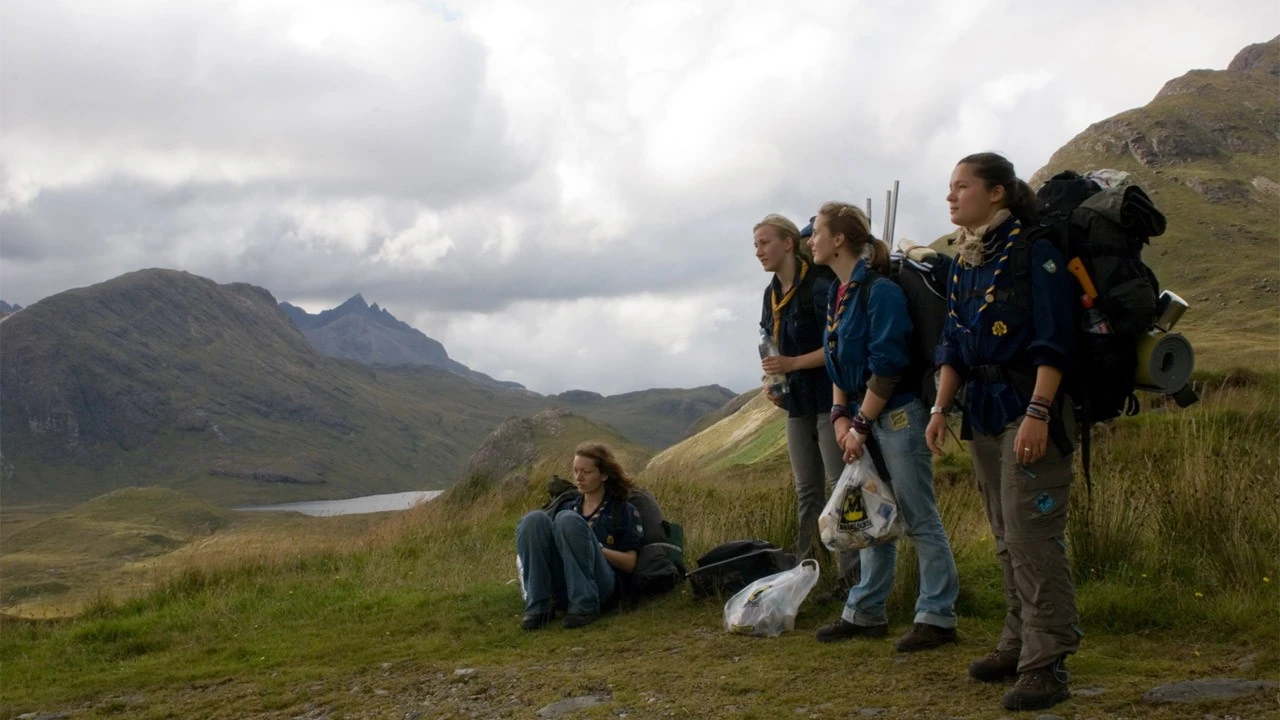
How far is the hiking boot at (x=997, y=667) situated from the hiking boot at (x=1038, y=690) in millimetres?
348

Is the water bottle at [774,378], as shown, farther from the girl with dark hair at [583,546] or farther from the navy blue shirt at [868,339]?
the girl with dark hair at [583,546]

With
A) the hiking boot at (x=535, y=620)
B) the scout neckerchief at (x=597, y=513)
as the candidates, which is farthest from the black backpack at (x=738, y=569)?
the hiking boot at (x=535, y=620)

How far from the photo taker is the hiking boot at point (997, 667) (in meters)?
4.63

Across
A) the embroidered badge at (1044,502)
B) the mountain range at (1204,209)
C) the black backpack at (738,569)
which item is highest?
the mountain range at (1204,209)

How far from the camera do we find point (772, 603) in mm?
6246

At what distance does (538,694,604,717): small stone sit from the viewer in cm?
506

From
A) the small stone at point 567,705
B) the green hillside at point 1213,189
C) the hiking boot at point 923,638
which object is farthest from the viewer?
the green hillside at point 1213,189

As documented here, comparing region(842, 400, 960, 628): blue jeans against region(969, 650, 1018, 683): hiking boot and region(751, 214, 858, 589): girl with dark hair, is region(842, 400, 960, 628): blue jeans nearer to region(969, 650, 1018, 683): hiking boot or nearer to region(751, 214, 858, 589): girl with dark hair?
region(969, 650, 1018, 683): hiking boot

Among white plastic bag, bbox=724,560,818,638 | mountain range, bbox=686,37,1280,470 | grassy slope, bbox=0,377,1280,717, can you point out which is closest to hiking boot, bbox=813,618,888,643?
grassy slope, bbox=0,377,1280,717

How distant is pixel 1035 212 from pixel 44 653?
8.60 meters

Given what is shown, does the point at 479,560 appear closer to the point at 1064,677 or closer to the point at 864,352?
the point at 864,352

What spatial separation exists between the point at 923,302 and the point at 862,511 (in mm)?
1097

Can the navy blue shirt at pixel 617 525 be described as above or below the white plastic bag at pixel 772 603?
above

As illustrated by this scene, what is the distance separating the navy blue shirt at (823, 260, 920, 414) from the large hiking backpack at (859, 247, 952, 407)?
5 cm
